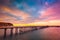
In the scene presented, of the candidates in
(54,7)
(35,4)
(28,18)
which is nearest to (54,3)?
(54,7)

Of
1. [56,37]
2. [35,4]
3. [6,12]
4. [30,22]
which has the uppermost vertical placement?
[35,4]

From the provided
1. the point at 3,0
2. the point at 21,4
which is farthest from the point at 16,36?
the point at 3,0

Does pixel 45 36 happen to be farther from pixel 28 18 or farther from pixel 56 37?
pixel 28 18

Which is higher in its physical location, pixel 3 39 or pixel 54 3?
pixel 54 3

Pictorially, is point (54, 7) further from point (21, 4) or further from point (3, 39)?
point (3, 39)

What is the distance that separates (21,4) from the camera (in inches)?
59.0

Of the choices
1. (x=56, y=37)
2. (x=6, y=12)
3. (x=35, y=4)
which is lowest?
(x=56, y=37)

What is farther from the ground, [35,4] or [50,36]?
[35,4]

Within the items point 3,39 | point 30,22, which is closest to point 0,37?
point 3,39

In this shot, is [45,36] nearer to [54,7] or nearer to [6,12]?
[54,7]

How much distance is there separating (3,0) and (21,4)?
318 mm

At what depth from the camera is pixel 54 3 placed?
1.49 m

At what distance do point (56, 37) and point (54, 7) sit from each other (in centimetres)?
51

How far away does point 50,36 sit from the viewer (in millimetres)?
1518
